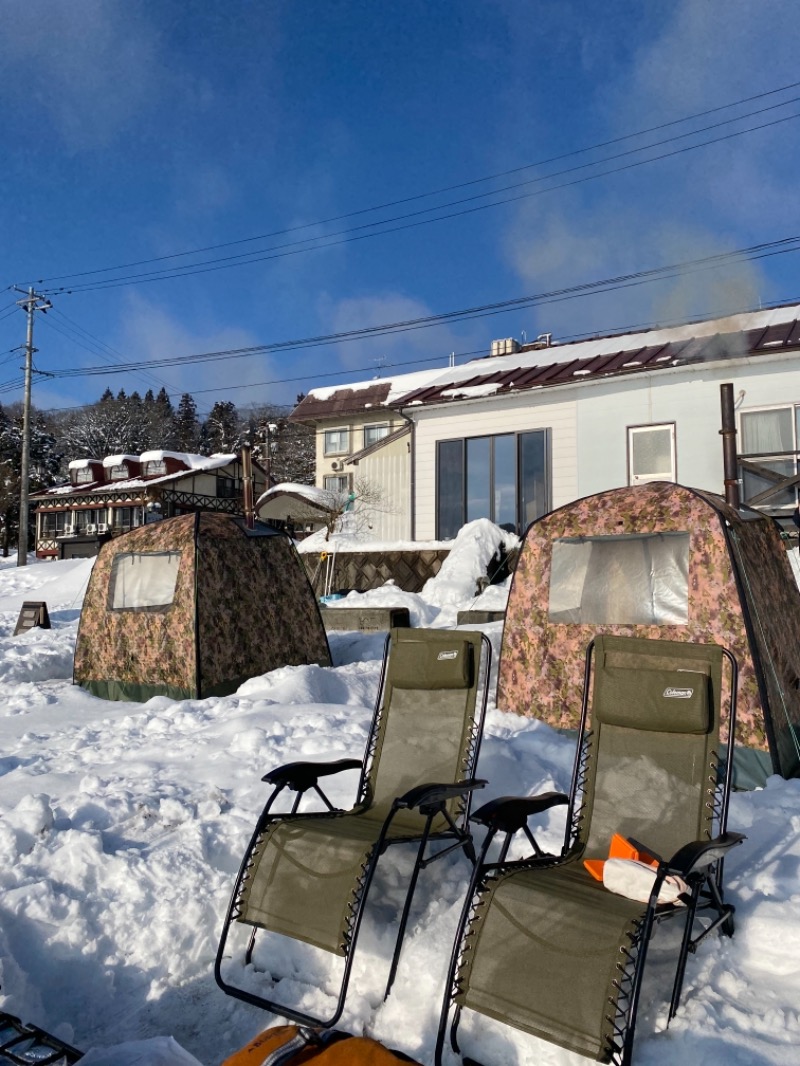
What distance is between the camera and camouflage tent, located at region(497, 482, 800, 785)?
5.93 m

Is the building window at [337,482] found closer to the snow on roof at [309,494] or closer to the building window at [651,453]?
the snow on roof at [309,494]

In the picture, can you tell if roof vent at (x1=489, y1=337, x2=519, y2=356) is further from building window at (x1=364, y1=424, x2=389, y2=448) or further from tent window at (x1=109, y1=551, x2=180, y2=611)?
tent window at (x1=109, y1=551, x2=180, y2=611)

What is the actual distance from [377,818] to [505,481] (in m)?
14.0

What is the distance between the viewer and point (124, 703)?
8.93 m

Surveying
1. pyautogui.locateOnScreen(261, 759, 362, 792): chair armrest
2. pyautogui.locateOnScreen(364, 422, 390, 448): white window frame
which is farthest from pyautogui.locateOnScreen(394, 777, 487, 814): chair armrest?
pyautogui.locateOnScreen(364, 422, 390, 448): white window frame

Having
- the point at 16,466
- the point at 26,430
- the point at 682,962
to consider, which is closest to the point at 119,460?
the point at 16,466

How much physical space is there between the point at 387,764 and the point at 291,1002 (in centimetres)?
135

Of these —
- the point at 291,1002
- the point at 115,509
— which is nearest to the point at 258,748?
the point at 291,1002

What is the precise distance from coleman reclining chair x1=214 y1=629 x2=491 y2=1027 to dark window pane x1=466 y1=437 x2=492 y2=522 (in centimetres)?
1322

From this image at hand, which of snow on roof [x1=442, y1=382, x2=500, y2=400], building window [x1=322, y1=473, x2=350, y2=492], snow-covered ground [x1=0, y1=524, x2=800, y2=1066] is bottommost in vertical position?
snow-covered ground [x1=0, y1=524, x2=800, y2=1066]

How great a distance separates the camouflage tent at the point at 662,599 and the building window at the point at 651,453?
893cm

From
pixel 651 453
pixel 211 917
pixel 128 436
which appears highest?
pixel 128 436

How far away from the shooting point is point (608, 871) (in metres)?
3.07

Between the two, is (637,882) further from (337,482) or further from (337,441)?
(337,441)
